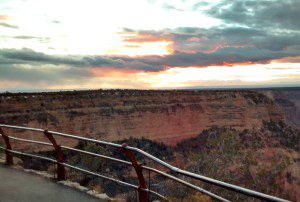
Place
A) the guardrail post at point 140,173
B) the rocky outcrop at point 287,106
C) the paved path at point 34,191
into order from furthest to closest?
the rocky outcrop at point 287,106, the paved path at point 34,191, the guardrail post at point 140,173

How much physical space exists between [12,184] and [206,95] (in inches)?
2078

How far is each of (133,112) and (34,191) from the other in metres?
39.3

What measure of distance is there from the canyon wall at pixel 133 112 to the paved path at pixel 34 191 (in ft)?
→ 83.0

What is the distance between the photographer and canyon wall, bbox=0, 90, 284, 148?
3691 centimetres

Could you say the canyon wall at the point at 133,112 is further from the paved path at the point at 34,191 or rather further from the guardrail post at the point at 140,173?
the guardrail post at the point at 140,173

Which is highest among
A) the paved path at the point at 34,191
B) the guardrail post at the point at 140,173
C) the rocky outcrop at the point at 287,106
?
the guardrail post at the point at 140,173

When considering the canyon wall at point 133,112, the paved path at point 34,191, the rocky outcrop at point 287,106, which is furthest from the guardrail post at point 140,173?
the rocky outcrop at point 287,106

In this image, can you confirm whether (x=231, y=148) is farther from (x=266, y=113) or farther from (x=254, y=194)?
(x=266, y=113)

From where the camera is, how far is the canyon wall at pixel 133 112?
36906mm

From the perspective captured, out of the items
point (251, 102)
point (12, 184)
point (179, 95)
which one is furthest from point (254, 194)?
point (251, 102)

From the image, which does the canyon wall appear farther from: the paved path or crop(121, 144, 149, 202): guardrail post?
crop(121, 144, 149, 202): guardrail post

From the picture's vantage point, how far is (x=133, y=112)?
4644 cm

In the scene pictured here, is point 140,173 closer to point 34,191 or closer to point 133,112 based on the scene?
point 34,191

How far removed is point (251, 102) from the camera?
65625 mm
